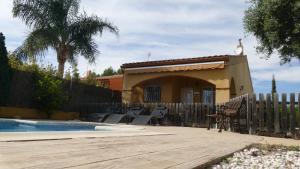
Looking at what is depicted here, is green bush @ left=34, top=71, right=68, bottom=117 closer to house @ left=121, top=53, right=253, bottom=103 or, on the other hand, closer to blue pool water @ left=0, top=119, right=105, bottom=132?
blue pool water @ left=0, top=119, right=105, bottom=132

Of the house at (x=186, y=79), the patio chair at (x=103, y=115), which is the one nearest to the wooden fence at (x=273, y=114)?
the house at (x=186, y=79)

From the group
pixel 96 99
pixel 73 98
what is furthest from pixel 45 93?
pixel 96 99

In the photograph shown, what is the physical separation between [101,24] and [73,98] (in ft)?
19.2

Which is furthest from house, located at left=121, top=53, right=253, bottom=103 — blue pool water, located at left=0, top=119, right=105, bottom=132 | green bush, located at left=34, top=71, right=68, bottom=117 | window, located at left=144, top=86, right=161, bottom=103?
blue pool water, located at left=0, top=119, right=105, bottom=132

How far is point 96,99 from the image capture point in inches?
939

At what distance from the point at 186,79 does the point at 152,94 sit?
2.41m

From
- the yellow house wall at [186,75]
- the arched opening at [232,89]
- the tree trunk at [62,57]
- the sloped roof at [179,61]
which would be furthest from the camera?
the tree trunk at [62,57]

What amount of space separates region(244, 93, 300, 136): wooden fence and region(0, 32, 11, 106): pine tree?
10.8m

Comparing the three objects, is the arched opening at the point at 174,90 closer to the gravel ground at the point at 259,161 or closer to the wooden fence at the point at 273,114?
the wooden fence at the point at 273,114

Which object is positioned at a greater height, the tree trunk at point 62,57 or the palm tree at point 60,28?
the palm tree at point 60,28

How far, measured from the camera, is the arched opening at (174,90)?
24.2 meters

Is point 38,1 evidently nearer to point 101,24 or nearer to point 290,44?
point 101,24

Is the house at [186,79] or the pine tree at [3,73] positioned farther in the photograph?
the house at [186,79]

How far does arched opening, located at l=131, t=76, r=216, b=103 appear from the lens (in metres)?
24.2
